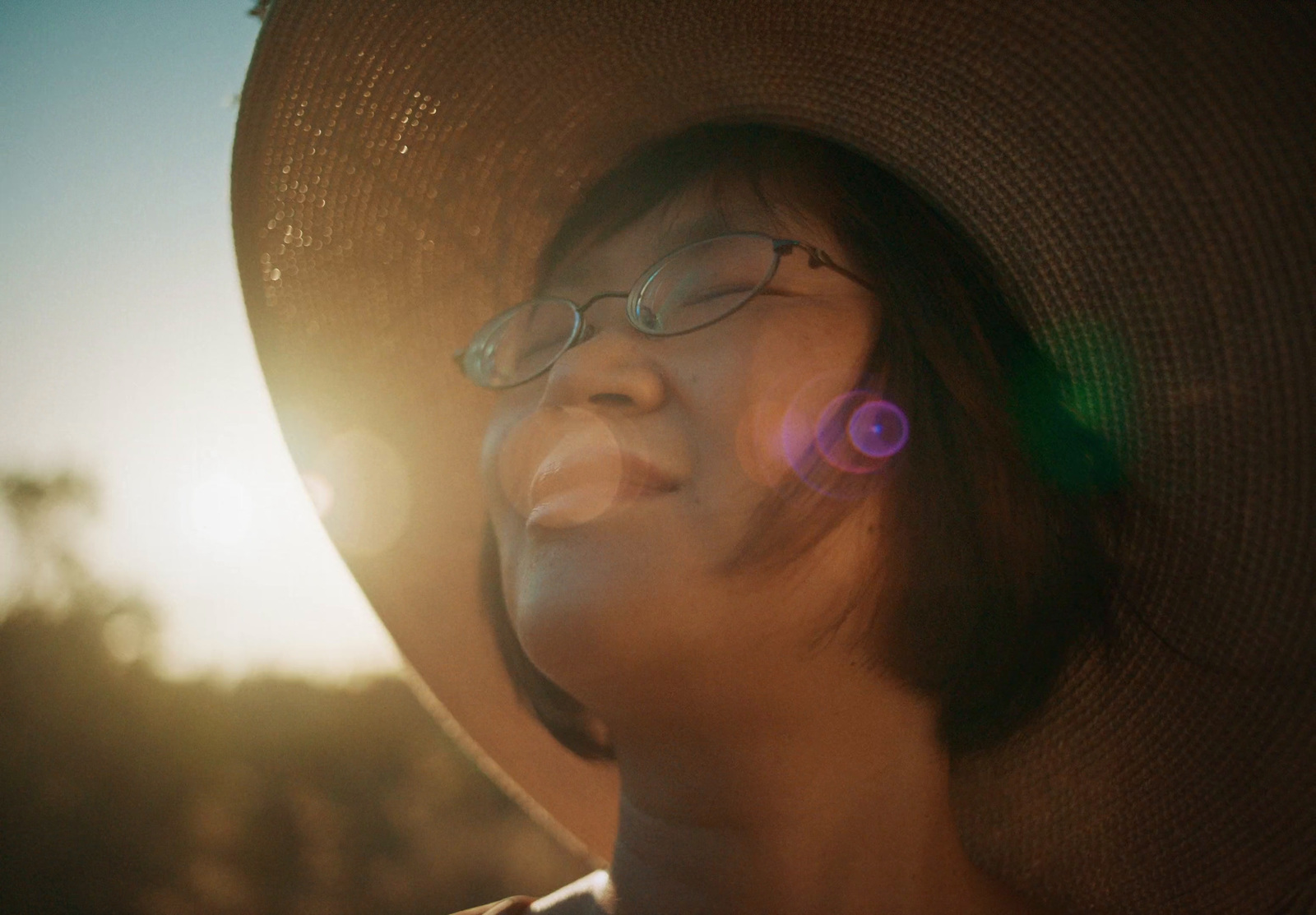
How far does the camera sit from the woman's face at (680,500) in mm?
1139

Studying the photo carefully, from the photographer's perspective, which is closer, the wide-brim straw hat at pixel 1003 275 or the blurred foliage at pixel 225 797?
the wide-brim straw hat at pixel 1003 275

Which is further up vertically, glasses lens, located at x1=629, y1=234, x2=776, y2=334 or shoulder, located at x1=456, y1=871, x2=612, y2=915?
glasses lens, located at x1=629, y1=234, x2=776, y2=334

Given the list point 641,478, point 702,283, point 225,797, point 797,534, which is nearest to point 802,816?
point 797,534

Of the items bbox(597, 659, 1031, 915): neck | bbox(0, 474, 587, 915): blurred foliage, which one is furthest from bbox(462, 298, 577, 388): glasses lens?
bbox(0, 474, 587, 915): blurred foliage

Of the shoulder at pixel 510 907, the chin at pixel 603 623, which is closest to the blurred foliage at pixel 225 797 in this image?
the shoulder at pixel 510 907

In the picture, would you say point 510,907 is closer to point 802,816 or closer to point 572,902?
point 572,902

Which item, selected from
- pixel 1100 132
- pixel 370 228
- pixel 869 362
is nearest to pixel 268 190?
pixel 370 228

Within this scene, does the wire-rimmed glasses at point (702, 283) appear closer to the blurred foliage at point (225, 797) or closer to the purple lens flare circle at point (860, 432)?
the purple lens flare circle at point (860, 432)

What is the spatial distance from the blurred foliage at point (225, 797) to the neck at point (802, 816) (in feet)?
20.2

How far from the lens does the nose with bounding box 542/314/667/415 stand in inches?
48.4

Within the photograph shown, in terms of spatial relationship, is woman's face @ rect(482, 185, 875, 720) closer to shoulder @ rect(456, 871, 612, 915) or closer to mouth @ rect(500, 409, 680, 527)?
mouth @ rect(500, 409, 680, 527)

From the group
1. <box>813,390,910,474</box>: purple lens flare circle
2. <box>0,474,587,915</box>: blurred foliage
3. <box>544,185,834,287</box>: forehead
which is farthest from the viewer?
<box>0,474,587,915</box>: blurred foliage

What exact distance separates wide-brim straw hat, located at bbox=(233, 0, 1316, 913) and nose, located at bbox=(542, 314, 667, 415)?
516 mm

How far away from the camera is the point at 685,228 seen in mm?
1411
